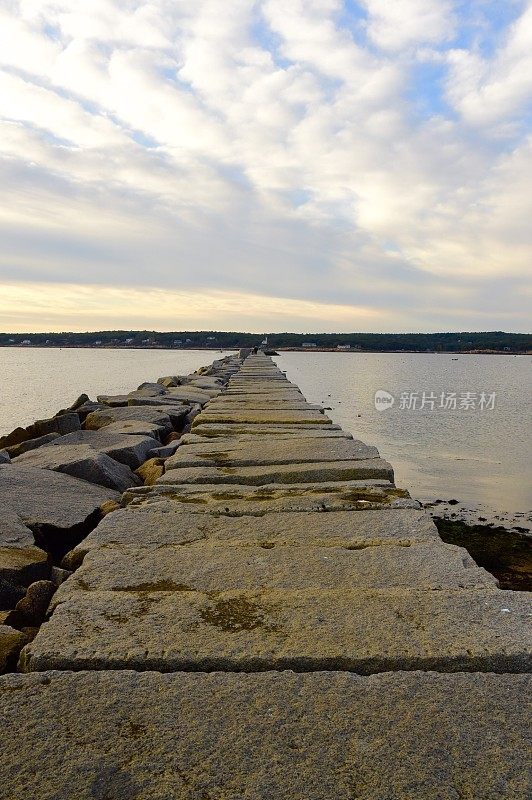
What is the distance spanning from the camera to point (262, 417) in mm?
5535

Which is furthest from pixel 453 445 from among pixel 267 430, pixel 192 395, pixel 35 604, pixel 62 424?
pixel 35 604

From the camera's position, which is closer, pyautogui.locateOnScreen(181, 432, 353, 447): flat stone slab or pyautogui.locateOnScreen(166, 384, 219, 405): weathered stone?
pyautogui.locateOnScreen(181, 432, 353, 447): flat stone slab

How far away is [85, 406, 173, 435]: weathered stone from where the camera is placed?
6637 mm

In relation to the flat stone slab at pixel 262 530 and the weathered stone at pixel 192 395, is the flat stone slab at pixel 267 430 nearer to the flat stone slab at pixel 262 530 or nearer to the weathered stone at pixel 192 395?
the flat stone slab at pixel 262 530

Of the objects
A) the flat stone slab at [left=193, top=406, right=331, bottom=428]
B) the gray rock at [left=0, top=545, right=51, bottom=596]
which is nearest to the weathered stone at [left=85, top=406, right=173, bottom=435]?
the flat stone slab at [left=193, top=406, right=331, bottom=428]

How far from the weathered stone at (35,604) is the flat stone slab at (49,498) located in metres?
1.00

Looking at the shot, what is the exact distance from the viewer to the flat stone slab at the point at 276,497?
2.66 meters

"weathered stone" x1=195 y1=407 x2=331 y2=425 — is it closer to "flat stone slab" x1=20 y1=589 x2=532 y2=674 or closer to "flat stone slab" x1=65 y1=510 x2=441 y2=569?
"flat stone slab" x1=65 y1=510 x2=441 y2=569

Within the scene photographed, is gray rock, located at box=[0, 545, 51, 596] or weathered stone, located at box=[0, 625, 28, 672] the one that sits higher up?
weathered stone, located at box=[0, 625, 28, 672]

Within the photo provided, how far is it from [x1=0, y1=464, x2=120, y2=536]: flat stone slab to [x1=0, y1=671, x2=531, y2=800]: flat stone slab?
71.6 inches

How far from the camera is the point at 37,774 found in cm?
109

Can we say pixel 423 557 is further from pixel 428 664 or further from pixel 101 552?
pixel 101 552

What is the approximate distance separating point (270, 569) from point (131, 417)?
5.03 m

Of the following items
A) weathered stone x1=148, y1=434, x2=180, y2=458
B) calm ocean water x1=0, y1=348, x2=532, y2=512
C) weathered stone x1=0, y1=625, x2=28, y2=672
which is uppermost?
weathered stone x1=0, y1=625, x2=28, y2=672
